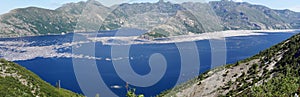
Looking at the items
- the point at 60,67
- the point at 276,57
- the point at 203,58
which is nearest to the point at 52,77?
the point at 60,67

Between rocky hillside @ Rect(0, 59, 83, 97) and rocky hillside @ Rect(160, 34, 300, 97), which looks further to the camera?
rocky hillside @ Rect(0, 59, 83, 97)

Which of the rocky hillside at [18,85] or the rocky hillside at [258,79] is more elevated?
the rocky hillside at [258,79]

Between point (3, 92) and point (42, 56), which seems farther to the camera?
point (42, 56)

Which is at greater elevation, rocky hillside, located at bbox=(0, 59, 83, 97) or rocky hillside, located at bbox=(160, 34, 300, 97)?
rocky hillside, located at bbox=(160, 34, 300, 97)

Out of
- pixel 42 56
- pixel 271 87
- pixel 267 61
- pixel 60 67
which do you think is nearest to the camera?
pixel 271 87

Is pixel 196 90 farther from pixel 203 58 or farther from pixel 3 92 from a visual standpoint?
pixel 203 58
